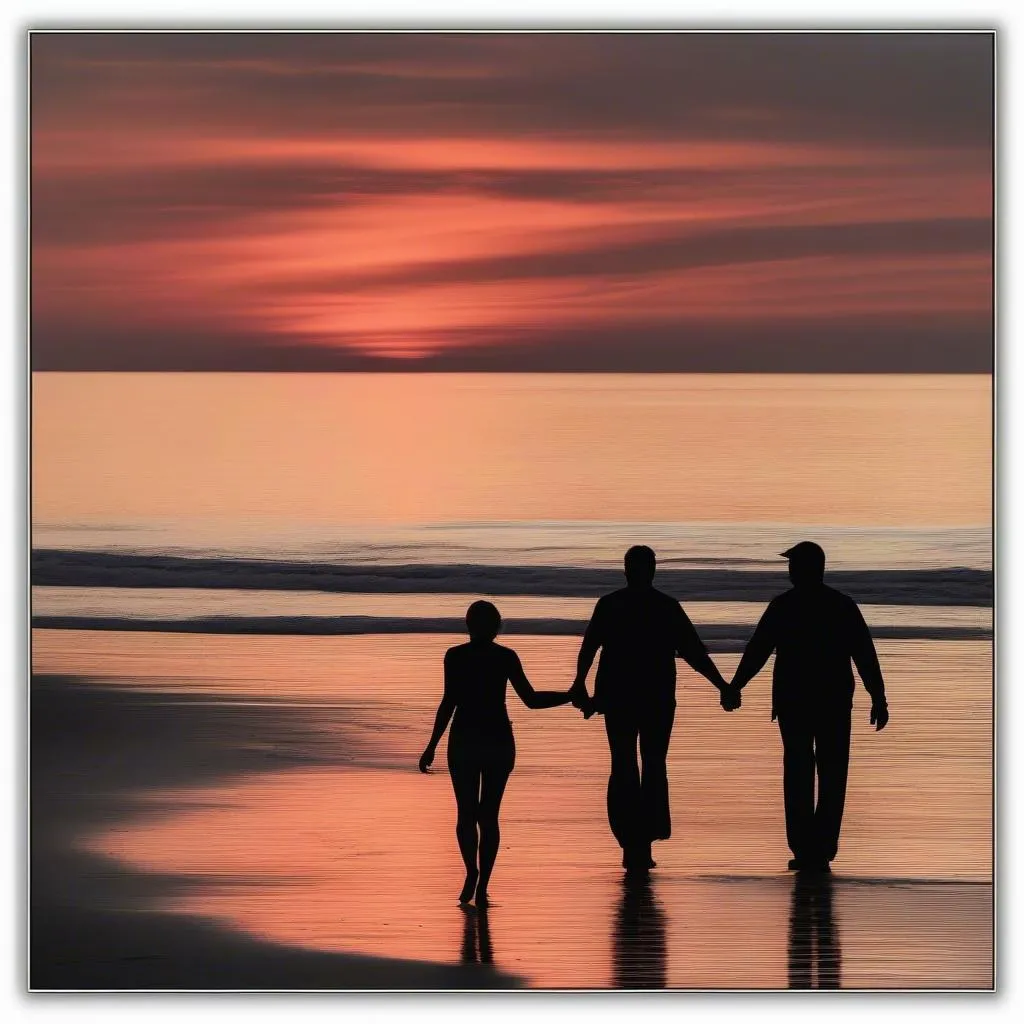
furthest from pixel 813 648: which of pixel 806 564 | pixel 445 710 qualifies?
pixel 445 710

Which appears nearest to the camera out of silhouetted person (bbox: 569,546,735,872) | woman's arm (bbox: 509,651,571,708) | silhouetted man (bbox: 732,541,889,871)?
woman's arm (bbox: 509,651,571,708)

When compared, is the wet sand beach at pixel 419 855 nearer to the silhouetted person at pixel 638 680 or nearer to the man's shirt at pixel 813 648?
the silhouetted person at pixel 638 680

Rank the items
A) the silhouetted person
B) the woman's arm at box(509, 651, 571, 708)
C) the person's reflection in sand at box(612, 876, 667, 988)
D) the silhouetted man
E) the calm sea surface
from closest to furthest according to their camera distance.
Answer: the woman's arm at box(509, 651, 571, 708) → the person's reflection in sand at box(612, 876, 667, 988) → the calm sea surface → the silhouetted person → the silhouetted man

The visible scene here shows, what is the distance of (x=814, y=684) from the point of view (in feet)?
26.9

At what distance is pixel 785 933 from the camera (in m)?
7.81

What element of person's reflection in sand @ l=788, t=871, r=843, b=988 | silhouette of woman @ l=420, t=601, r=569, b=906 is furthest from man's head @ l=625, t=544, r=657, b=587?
person's reflection in sand @ l=788, t=871, r=843, b=988

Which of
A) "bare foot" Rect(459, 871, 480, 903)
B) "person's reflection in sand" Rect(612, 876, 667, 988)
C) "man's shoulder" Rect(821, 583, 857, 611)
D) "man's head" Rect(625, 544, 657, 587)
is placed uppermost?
"man's head" Rect(625, 544, 657, 587)

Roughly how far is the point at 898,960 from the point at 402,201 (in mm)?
3758

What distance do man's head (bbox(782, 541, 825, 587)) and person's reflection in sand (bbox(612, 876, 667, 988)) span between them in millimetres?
1435

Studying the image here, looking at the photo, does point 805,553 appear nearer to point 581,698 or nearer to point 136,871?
point 581,698

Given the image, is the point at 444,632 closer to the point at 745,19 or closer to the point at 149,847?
the point at 149,847

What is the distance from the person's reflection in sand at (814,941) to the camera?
777cm

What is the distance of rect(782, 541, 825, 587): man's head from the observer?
26.8 feet

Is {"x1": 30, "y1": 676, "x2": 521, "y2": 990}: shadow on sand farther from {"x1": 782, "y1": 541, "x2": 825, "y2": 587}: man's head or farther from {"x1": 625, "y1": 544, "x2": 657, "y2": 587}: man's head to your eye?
{"x1": 782, "y1": 541, "x2": 825, "y2": 587}: man's head
